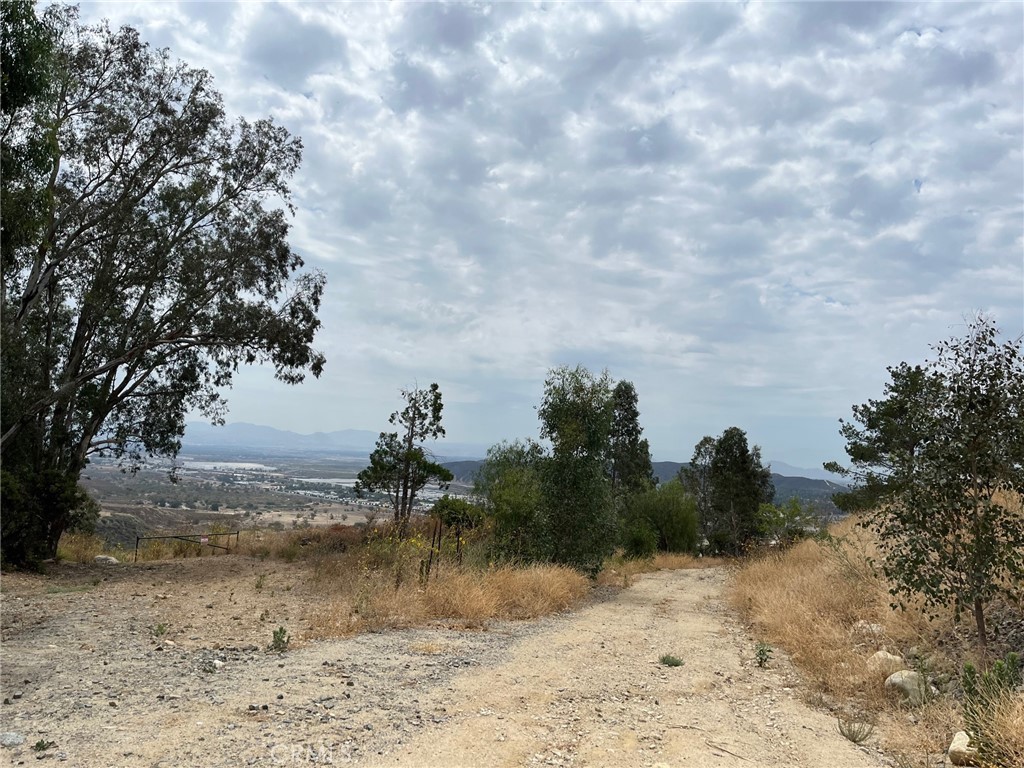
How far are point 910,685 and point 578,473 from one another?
1044cm

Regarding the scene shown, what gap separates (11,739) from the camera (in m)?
4.28

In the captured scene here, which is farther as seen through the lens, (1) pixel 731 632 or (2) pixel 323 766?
(1) pixel 731 632

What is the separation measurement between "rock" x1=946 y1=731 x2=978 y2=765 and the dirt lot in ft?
1.54

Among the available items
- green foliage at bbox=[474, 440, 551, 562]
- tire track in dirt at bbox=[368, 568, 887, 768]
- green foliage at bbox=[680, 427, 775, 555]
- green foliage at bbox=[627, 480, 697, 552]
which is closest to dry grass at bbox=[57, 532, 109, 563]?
green foliage at bbox=[474, 440, 551, 562]

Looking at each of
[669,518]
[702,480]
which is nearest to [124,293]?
[669,518]

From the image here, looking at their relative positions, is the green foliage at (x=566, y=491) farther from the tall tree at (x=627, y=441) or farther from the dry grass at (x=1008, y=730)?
the tall tree at (x=627, y=441)

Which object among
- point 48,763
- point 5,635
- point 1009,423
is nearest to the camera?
point 48,763

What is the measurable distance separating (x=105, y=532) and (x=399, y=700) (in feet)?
99.7

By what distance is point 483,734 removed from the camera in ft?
15.8

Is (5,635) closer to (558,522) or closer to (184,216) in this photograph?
(558,522)

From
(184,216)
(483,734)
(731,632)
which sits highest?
(184,216)

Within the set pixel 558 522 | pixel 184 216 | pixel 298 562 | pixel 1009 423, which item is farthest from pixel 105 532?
pixel 1009 423

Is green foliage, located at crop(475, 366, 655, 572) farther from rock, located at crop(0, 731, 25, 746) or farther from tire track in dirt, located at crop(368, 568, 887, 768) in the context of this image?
rock, located at crop(0, 731, 25, 746)

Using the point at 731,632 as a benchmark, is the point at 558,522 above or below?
above
